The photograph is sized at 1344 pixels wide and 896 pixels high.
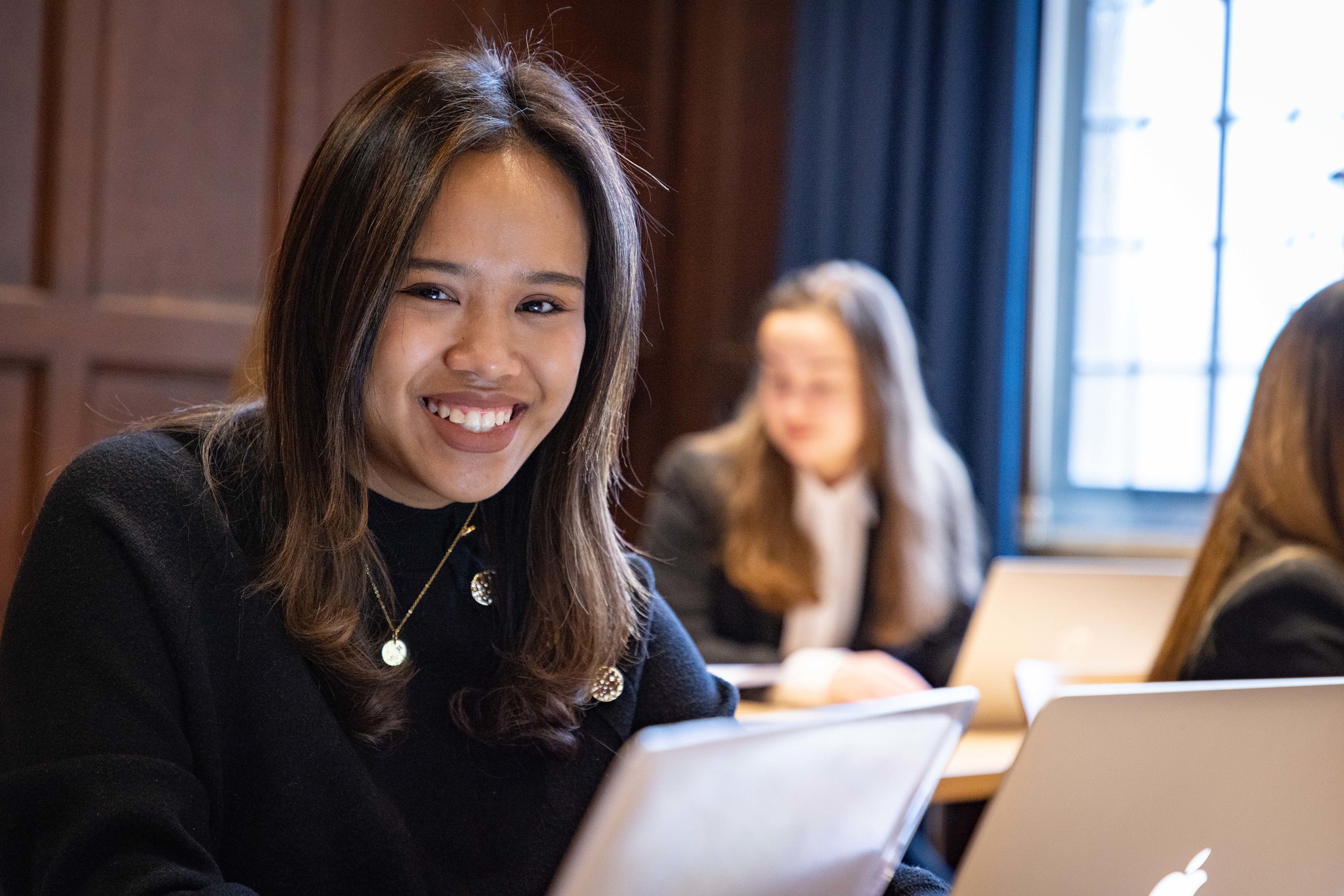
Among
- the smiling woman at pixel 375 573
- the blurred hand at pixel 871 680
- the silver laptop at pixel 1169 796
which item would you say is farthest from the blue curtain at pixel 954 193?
the silver laptop at pixel 1169 796

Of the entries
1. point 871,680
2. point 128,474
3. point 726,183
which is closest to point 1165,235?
point 726,183

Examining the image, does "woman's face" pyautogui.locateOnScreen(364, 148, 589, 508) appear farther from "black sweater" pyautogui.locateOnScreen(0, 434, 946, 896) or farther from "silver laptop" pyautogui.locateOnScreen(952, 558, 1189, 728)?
"silver laptop" pyautogui.locateOnScreen(952, 558, 1189, 728)

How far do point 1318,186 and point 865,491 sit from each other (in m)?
1.48

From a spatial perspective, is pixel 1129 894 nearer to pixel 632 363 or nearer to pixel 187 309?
pixel 632 363

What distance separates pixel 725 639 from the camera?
9.30 feet

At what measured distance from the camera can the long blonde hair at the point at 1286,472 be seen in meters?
1.76

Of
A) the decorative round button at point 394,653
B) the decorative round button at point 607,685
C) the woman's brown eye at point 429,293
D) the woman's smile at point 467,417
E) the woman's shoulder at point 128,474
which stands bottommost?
the decorative round button at point 607,685

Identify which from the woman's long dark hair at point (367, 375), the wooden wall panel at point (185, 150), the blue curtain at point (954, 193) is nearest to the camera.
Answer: the woman's long dark hair at point (367, 375)

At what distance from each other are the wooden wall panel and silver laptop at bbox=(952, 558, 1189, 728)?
70.5 inches

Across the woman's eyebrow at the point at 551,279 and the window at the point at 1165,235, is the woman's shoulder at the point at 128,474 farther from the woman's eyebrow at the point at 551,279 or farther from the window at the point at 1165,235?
the window at the point at 1165,235

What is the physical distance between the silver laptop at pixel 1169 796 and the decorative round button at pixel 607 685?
0.48m

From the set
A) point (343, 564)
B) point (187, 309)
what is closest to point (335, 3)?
point (187, 309)

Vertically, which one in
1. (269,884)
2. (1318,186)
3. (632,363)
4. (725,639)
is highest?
(1318,186)

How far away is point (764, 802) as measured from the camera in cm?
76
